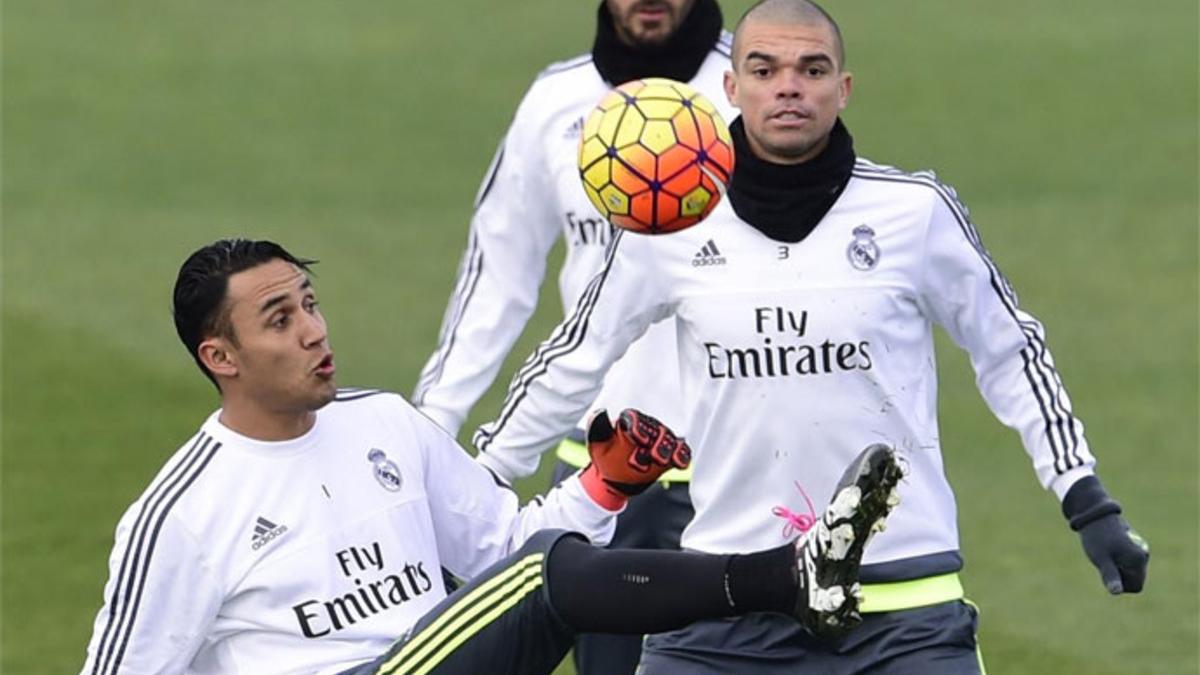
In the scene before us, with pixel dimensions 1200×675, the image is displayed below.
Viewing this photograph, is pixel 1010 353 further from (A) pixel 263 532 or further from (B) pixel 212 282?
(B) pixel 212 282

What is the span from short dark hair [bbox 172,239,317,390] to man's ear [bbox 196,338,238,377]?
2cm

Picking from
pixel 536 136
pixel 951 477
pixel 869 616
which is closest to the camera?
pixel 869 616

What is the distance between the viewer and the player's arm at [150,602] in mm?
7660

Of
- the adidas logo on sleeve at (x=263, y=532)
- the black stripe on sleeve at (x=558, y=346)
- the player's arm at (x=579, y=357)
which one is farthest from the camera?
the black stripe on sleeve at (x=558, y=346)

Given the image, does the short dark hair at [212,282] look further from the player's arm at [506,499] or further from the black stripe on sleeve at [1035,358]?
the black stripe on sleeve at [1035,358]

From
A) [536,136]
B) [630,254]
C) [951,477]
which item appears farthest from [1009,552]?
[630,254]

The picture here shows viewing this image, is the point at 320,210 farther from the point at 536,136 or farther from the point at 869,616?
the point at 869,616

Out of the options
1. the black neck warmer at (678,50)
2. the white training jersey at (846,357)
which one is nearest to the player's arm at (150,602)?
the white training jersey at (846,357)

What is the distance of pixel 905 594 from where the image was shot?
794 centimetres

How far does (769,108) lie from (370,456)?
5.12 ft

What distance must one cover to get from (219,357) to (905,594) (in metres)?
2.11

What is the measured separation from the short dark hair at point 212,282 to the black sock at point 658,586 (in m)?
1.30

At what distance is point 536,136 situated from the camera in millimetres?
10414

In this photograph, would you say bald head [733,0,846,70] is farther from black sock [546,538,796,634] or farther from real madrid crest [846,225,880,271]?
black sock [546,538,796,634]
